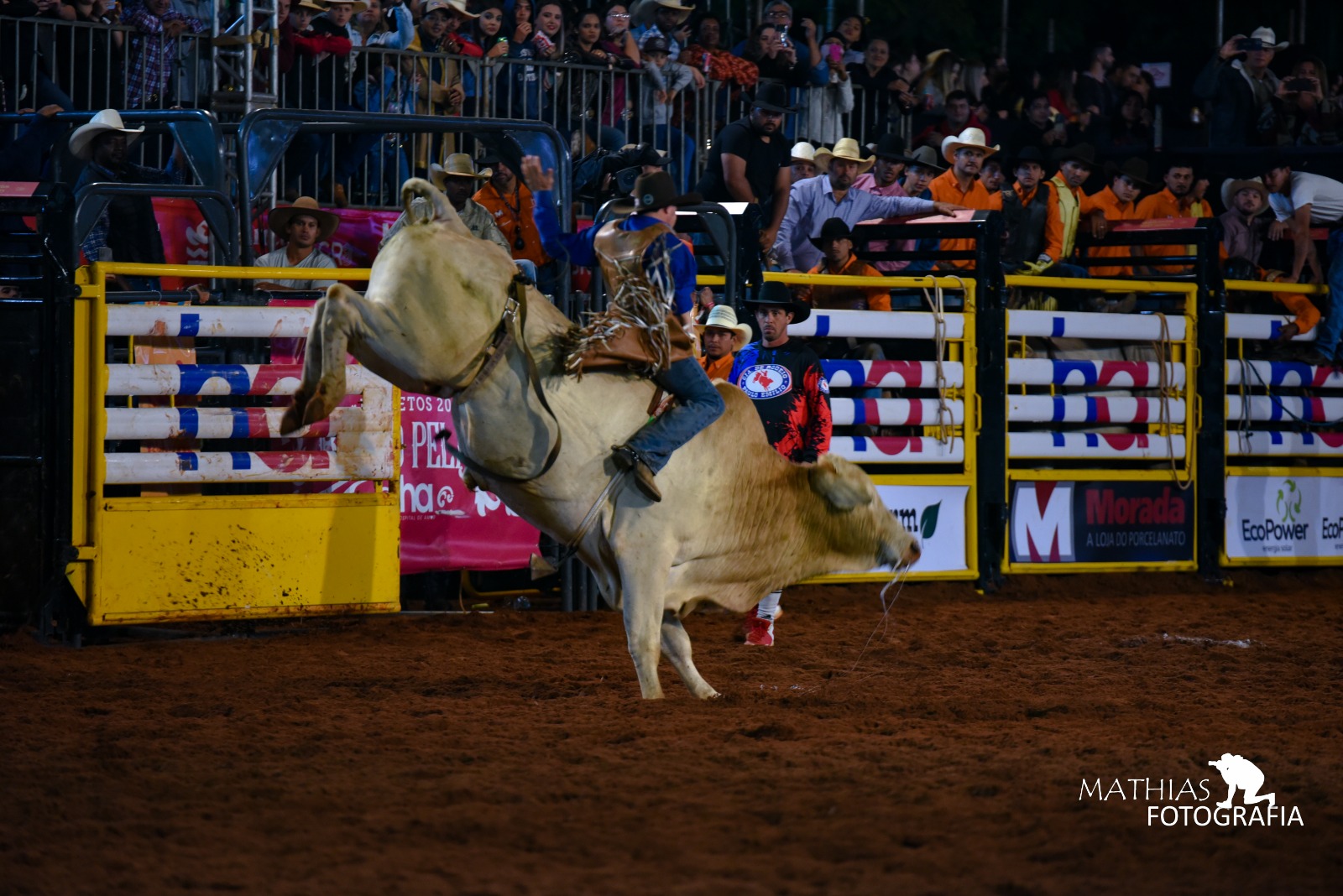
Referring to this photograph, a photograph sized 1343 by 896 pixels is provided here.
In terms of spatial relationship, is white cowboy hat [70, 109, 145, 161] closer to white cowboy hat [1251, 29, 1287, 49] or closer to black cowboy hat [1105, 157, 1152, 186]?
black cowboy hat [1105, 157, 1152, 186]

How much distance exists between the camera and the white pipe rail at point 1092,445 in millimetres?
11453

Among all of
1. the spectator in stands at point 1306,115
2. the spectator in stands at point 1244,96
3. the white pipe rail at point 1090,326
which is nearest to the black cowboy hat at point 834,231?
the white pipe rail at point 1090,326

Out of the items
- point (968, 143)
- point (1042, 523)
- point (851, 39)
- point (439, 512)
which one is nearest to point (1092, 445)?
point (1042, 523)

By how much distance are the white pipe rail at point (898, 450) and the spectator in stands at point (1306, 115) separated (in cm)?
867

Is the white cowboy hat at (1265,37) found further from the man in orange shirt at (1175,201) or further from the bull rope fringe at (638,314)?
the bull rope fringe at (638,314)

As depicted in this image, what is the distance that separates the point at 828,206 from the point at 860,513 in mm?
5937

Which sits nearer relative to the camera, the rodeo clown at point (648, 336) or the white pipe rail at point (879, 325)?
the rodeo clown at point (648, 336)

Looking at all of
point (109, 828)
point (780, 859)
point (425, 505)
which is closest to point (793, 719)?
point (780, 859)

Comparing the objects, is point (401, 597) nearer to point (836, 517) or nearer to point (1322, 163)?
point (836, 517)

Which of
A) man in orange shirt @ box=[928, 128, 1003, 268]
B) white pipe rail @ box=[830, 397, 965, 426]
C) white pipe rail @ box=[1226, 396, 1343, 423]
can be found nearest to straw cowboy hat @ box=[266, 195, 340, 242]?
white pipe rail @ box=[830, 397, 965, 426]

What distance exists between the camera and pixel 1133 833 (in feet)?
14.4

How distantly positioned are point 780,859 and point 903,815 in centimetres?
61

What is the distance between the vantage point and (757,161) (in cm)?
1212

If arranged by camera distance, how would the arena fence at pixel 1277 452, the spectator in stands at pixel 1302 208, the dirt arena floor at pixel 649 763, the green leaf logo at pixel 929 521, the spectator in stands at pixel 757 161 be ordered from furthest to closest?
1. the spectator in stands at pixel 1302 208
2. the arena fence at pixel 1277 452
3. the spectator in stands at pixel 757 161
4. the green leaf logo at pixel 929 521
5. the dirt arena floor at pixel 649 763
